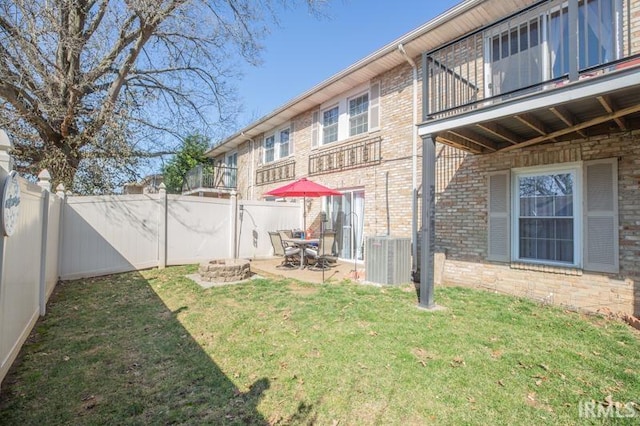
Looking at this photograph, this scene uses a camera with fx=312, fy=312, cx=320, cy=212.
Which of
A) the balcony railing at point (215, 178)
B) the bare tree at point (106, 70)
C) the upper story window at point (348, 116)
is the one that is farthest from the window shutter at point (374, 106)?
the balcony railing at point (215, 178)

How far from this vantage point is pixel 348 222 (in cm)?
1027

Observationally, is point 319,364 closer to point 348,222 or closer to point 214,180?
point 348,222

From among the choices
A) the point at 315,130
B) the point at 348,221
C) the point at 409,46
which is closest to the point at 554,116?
the point at 409,46

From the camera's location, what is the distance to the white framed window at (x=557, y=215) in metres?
5.07

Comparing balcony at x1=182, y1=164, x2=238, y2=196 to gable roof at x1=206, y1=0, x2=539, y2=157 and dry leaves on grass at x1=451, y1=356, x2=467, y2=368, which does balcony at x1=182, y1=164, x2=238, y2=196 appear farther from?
dry leaves on grass at x1=451, y1=356, x2=467, y2=368

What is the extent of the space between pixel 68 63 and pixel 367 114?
872cm

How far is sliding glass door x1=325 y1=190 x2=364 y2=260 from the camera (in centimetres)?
987

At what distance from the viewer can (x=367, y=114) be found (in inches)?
388

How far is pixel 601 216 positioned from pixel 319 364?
5178mm

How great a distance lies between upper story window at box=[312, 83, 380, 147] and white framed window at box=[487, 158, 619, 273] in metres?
4.37

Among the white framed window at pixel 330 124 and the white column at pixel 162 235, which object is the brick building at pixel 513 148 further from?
the white column at pixel 162 235

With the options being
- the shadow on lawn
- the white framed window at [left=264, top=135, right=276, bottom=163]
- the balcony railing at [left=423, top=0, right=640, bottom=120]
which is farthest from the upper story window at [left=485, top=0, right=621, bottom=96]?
the white framed window at [left=264, top=135, right=276, bottom=163]

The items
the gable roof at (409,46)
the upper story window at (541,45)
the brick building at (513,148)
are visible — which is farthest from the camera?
the gable roof at (409,46)

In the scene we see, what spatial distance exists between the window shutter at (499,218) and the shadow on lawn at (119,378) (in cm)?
543
